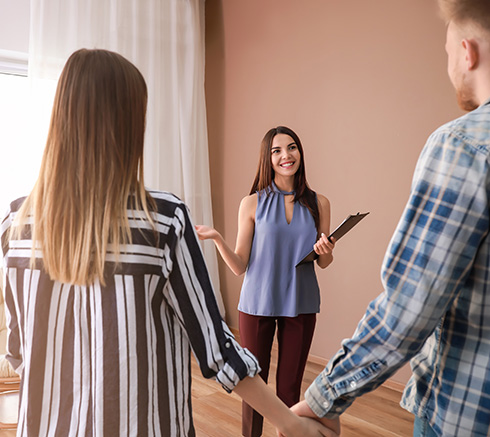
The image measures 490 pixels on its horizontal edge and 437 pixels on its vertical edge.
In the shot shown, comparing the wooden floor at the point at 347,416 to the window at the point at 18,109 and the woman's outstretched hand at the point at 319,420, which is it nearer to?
the woman's outstretched hand at the point at 319,420

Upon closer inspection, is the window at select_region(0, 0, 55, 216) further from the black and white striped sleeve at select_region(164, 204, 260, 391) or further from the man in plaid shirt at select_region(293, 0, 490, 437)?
the man in plaid shirt at select_region(293, 0, 490, 437)

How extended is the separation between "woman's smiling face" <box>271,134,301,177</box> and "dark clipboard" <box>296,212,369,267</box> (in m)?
0.46

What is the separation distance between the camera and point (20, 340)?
1041 millimetres

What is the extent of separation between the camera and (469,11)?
2.97ft

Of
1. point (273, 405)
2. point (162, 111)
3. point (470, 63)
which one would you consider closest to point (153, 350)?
point (273, 405)

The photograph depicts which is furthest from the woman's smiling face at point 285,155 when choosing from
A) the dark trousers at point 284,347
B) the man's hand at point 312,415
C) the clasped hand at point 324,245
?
the man's hand at point 312,415

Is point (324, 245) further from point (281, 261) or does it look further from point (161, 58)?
point (161, 58)

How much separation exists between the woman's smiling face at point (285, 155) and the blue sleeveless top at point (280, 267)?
175 mm

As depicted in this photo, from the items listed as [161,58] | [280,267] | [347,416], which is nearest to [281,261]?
[280,267]

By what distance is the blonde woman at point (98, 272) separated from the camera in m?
0.88

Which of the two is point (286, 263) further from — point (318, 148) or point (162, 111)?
point (162, 111)

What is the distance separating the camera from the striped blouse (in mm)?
882

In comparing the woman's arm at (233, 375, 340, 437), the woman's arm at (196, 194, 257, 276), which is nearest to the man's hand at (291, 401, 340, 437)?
the woman's arm at (233, 375, 340, 437)

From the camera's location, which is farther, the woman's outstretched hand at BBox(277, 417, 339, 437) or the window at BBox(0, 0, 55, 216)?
the window at BBox(0, 0, 55, 216)
